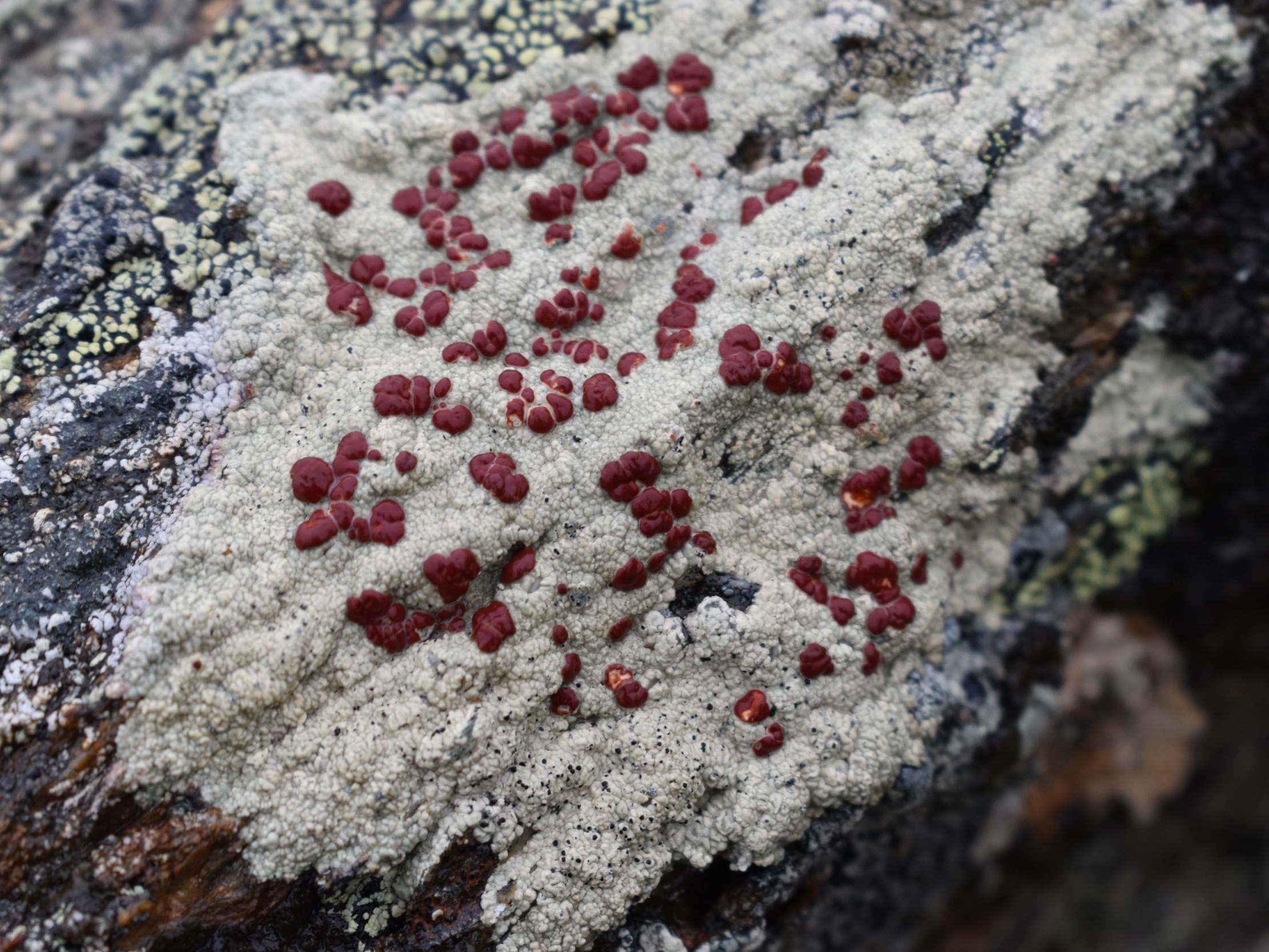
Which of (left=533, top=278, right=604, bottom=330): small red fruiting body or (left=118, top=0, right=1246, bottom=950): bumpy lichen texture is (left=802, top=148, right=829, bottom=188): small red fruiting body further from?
(left=533, top=278, right=604, bottom=330): small red fruiting body

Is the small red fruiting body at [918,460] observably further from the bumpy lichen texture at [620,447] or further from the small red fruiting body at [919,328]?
the small red fruiting body at [919,328]

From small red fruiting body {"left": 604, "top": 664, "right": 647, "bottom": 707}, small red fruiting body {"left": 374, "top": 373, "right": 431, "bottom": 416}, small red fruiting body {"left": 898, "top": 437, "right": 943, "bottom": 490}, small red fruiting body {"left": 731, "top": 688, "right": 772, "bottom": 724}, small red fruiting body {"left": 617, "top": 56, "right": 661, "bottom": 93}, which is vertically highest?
small red fruiting body {"left": 617, "top": 56, "right": 661, "bottom": 93}

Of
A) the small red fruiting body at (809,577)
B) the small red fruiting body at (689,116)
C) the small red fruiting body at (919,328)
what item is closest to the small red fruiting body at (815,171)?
the small red fruiting body at (689,116)

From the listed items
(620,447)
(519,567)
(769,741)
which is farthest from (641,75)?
(769,741)

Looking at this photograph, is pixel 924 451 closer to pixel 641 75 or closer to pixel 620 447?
pixel 620 447

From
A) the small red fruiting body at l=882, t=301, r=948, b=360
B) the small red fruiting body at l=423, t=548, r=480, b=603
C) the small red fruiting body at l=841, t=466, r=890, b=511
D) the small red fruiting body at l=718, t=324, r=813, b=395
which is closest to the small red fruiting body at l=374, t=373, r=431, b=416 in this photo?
the small red fruiting body at l=423, t=548, r=480, b=603

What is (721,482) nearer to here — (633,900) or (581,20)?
(633,900)

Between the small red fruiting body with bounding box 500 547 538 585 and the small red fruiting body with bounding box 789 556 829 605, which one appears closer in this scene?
the small red fruiting body with bounding box 500 547 538 585
